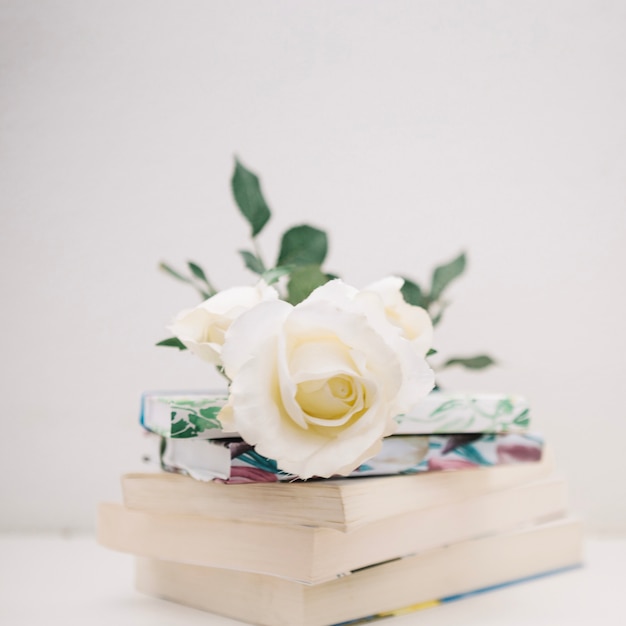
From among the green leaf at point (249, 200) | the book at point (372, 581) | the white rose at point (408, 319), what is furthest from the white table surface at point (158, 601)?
the green leaf at point (249, 200)

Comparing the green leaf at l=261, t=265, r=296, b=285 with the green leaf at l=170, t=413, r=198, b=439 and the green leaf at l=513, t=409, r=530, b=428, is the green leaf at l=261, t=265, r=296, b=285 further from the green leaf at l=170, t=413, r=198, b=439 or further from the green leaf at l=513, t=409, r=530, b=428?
the green leaf at l=513, t=409, r=530, b=428

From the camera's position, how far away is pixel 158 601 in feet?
2.39

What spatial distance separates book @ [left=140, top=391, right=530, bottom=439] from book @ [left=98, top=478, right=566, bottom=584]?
70mm

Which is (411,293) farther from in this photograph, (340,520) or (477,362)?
(340,520)

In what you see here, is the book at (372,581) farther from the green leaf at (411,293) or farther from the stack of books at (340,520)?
the green leaf at (411,293)

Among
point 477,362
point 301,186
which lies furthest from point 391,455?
point 301,186

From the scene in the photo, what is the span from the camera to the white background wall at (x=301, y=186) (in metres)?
1.15

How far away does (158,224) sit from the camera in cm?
117

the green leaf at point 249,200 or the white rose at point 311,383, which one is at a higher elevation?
the green leaf at point 249,200

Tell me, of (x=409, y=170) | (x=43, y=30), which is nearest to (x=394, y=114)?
(x=409, y=170)

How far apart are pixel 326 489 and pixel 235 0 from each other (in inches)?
33.7

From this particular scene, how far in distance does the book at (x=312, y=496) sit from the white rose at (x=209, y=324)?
107 millimetres

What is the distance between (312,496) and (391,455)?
115 mm

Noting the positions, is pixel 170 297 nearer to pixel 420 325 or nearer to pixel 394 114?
pixel 394 114
